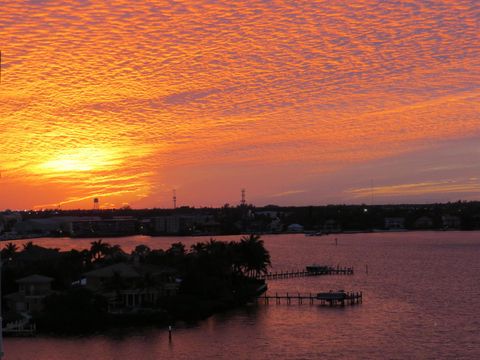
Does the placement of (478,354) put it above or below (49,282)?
below

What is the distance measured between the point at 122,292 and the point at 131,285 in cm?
93

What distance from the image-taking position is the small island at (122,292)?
54812mm

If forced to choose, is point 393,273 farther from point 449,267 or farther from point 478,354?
point 478,354

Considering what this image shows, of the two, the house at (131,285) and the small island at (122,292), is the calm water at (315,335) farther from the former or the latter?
the house at (131,285)

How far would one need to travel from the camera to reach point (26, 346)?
4972cm

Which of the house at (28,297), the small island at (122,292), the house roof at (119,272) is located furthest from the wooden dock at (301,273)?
the house at (28,297)

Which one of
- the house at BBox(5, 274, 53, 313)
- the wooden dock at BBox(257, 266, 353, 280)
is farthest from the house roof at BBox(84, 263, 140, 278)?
the wooden dock at BBox(257, 266, 353, 280)

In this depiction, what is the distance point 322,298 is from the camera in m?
69.0

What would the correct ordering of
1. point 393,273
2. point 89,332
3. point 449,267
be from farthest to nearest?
point 449,267 < point 393,273 < point 89,332

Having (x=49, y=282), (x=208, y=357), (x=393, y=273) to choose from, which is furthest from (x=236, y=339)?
(x=393, y=273)

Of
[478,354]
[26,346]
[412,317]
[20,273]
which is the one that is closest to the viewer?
[478,354]

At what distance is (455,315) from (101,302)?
29.0 metres

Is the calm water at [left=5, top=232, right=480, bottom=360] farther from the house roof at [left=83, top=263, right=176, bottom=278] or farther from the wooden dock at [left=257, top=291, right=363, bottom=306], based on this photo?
the house roof at [left=83, top=263, right=176, bottom=278]

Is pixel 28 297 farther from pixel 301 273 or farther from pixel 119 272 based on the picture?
pixel 301 273
